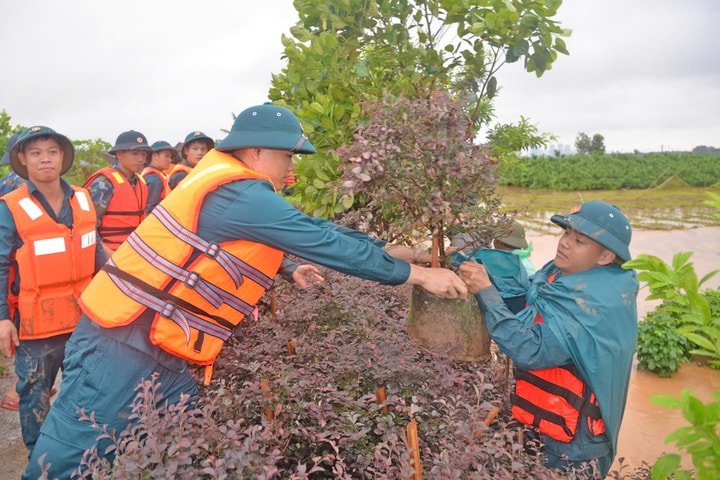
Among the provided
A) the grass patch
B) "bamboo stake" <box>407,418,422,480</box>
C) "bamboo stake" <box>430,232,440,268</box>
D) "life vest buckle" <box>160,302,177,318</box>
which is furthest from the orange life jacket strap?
the grass patch

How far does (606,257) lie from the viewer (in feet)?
8.26

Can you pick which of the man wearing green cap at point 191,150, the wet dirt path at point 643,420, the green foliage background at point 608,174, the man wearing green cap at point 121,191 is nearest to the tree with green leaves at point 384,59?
the wet dirt path at point 643,420

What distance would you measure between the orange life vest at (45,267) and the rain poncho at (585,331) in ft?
9.53

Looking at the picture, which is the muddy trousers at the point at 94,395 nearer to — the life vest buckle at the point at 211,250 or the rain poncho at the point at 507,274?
the life vest buckle at the point at 211,250

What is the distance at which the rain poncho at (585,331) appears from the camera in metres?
2.34

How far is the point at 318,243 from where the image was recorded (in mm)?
2289

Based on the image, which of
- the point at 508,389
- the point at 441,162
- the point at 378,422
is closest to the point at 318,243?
the point at 441,162

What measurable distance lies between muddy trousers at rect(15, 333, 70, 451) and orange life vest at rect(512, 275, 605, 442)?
125 inches

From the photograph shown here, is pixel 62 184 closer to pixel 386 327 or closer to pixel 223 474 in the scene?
pixel 386 327

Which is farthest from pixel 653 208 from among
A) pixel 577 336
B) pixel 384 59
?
pixel 577 336

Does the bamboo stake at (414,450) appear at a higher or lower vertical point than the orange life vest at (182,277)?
lower

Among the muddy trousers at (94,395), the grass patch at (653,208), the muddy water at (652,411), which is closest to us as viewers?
the muddy trousers at (94,395)

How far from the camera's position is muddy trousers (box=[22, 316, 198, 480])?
2248 millimetres

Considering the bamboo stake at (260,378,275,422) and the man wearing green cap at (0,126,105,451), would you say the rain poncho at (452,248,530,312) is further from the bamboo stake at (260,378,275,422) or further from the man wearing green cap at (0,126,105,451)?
the man wearing green cap at (0,126,105,451)
